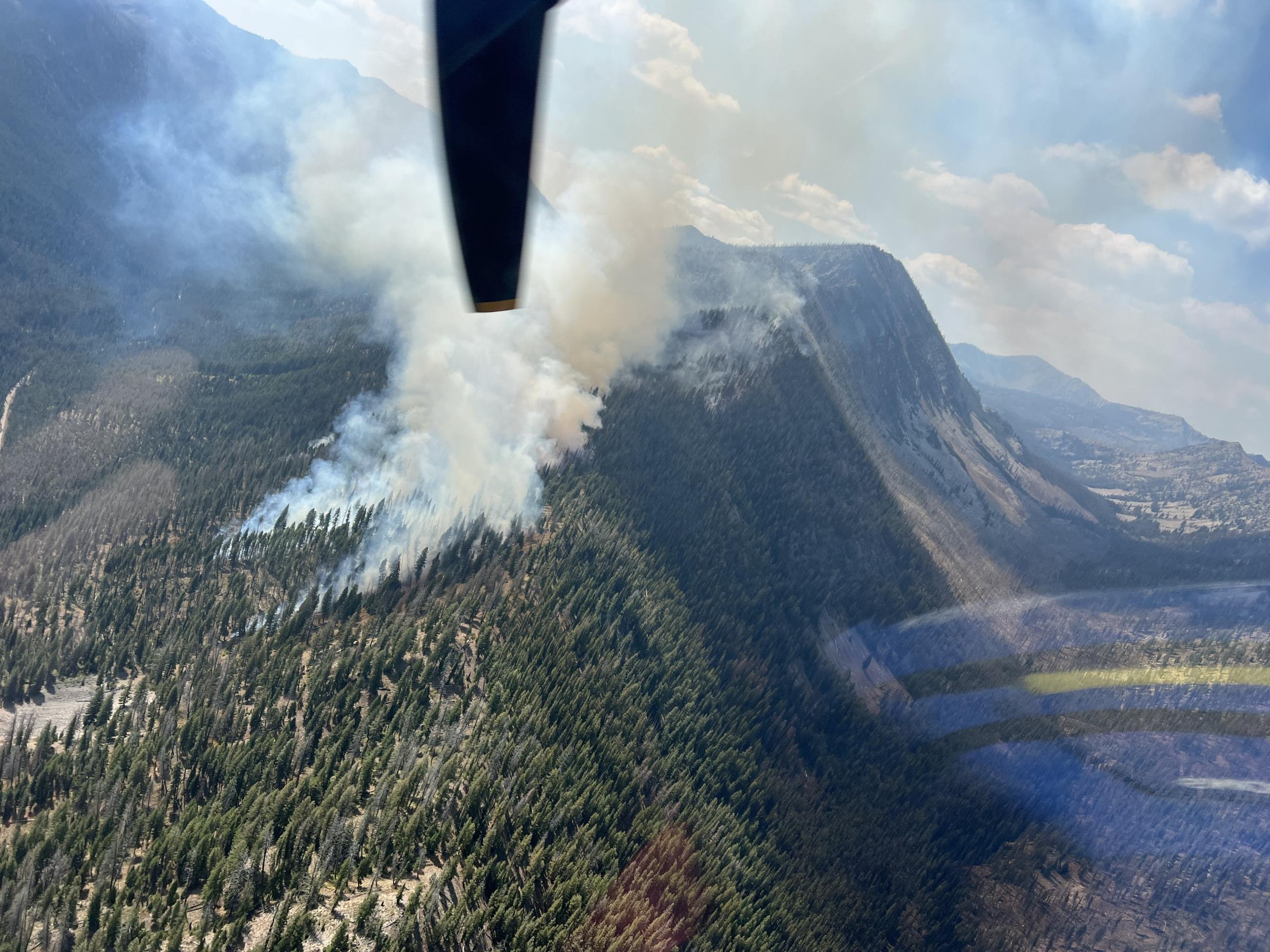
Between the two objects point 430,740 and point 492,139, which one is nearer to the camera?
point 492,139

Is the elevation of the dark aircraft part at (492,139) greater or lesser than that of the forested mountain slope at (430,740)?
greater

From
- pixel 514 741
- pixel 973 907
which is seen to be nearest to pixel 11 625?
pixel 514 741

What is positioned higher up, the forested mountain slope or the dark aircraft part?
the dark aircraft part

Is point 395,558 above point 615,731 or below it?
above

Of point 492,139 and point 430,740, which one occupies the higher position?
point 492,139

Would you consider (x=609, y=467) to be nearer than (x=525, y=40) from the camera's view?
No

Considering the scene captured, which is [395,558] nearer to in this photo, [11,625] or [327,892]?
[11,625]

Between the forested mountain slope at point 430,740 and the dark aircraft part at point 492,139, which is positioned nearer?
the dark aircraft part at point 492,139

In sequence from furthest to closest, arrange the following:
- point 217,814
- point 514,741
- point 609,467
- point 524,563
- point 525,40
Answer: point 609,467 → point 524,563 → point 514,741 → point 217,814 → point 525,40
